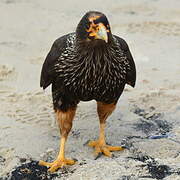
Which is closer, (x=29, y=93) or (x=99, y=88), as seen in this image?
(x=99, y=88)

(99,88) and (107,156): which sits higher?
(99,88)

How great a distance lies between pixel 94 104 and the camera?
5.97 meters

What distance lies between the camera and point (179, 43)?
8023mm

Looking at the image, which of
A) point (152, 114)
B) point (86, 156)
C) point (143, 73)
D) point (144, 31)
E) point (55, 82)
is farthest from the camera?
point (144, 31)

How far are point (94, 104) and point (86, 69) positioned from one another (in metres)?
1.91

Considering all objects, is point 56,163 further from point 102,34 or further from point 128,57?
point 102,34

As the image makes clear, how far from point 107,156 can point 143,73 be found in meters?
2.38

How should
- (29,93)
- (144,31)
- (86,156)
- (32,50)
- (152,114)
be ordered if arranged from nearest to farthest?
(86,156) → (152,114) → (29,93) → (32,50) → (144,31)

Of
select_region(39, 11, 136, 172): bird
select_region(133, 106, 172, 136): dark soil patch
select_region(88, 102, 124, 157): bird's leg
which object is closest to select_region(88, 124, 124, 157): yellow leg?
select_region(88, 102, 124, 157): bird's leg

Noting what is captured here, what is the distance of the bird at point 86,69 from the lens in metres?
3.85

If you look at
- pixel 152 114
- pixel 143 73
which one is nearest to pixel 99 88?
pixel 152 114

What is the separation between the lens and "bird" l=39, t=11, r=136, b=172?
12.6 feet

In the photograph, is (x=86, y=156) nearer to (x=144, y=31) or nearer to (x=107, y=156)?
(x=107, y=156)

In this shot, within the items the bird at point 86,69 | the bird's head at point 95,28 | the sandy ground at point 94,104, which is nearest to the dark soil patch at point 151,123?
the sandy ground at point 94,104
